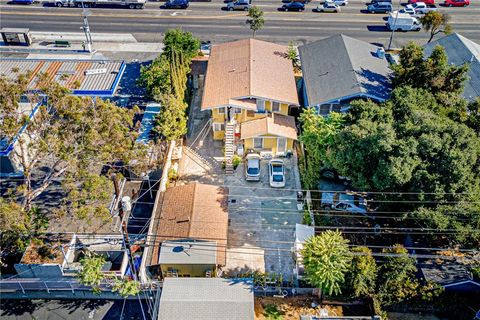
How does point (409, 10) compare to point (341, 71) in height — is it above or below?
above

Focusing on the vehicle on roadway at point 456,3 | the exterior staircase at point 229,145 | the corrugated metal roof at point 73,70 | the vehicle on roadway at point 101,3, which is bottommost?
the exterior staircase at point 229,145

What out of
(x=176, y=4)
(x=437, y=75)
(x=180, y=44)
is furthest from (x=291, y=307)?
(x=176, y=4)

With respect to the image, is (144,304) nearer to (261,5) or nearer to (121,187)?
(121,187)

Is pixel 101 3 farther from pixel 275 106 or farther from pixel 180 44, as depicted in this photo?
pixel 275 106

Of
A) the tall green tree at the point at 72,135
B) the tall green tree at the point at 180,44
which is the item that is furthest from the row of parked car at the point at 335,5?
the tall green tree at the point at 72,135

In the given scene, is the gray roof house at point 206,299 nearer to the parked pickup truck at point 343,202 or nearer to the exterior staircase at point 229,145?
the parked pickup truck at point 343,202

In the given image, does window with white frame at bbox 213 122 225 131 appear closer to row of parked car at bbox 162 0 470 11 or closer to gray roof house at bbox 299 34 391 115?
gray roof house at bbox 299 34 391 115

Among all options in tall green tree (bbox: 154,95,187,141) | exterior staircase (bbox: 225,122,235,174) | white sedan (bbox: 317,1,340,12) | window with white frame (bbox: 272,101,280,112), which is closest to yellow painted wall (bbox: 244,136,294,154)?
exterior staircase (bbox: 225,122,235,174)
